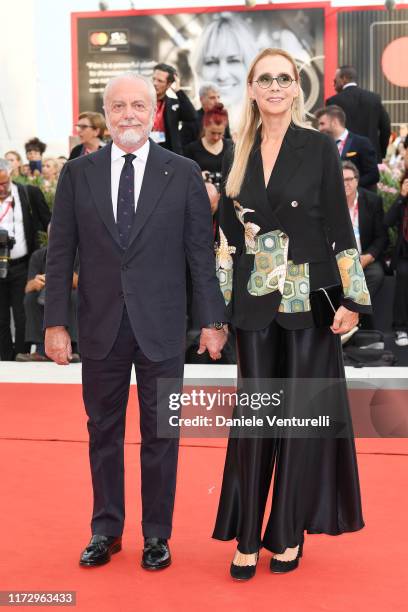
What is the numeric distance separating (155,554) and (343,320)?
1.03 m

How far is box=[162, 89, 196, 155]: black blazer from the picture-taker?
7.81 m

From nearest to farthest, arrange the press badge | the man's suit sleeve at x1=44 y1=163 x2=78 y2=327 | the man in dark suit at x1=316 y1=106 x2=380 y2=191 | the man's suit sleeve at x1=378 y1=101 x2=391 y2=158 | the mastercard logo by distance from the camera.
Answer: the man's suit sleeve at x1=44 y1=163 x2=78 y2=327 < the man in dark suit at x1=316 y1=106 x2=380 y2=191 < the press badge < the man's suit sleeve at x1=378 y1=101 x2=391 y2=158 < the mastercard logo

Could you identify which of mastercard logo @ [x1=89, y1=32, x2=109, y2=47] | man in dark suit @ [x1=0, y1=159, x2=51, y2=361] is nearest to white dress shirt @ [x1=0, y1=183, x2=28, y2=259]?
man in dark suit @ [x1=0, y1=159, x2=51, y2=361]

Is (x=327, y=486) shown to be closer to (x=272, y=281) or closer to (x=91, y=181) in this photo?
(x=272, y=281)

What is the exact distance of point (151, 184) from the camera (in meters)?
3.09

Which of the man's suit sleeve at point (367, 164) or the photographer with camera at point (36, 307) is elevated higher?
the man's suit sleeve at point (367, 164)

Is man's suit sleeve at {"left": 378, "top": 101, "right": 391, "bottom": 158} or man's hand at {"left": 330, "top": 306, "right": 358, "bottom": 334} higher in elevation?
man's suit sleeve at {"left": 378, "top": 101, "right": 391, "bottom": 158}

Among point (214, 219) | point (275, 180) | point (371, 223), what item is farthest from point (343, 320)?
point (371, 223)

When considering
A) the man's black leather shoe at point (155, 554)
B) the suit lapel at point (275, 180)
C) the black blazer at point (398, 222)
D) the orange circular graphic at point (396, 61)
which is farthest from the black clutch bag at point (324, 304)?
the orange circular graphic at point (396, 61)

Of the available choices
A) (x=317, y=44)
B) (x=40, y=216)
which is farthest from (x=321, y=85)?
(x=40, y=216)

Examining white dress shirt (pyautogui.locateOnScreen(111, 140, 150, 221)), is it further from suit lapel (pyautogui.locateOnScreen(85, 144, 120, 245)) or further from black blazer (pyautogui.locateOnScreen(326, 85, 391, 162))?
black blazer (pyautogui.locateOnScreen(326, 85, 391, 162))

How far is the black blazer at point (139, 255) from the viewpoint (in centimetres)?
306

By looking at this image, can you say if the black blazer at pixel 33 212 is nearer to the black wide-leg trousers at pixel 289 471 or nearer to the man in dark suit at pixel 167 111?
the man in dark suit at pixel 167 111

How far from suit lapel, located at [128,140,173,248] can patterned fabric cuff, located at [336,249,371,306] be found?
0.65 metres
